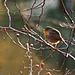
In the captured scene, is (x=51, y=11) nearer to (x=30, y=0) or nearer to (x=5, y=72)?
(x=30, y=0)

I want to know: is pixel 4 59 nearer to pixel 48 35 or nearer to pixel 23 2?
pixel 23 2

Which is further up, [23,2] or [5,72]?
[23,2]

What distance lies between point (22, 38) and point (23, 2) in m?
0.71

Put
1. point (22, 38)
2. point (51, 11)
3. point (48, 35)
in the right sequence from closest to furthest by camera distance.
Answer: point (48, 35) → point (22, 38) → point (51, 11)

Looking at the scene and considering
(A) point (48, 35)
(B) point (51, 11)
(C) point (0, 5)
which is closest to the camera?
(A) point (48, 35)

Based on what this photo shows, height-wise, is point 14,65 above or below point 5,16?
below

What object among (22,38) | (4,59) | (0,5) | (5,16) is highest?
(0,5)

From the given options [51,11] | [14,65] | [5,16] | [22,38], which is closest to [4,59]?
[14,65]

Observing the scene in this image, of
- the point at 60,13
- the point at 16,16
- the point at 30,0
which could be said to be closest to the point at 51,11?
the point at 60,13

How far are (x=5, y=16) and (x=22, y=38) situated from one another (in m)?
0.53

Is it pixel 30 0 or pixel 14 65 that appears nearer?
pixel 14 65

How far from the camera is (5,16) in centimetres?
356

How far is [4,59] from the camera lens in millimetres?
3324

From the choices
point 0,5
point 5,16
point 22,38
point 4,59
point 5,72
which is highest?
point 0,5
